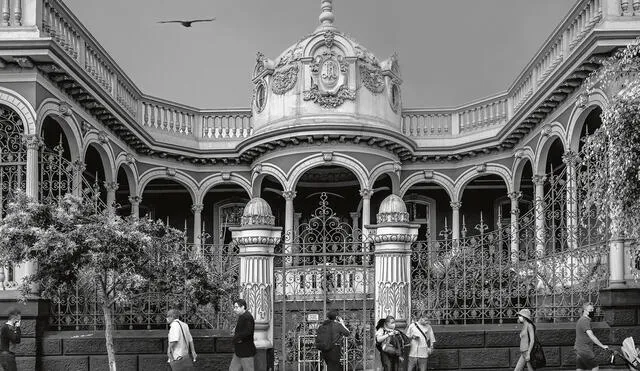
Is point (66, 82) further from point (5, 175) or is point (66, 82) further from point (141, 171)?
point (141, 171)

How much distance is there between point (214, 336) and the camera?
15.2 meters

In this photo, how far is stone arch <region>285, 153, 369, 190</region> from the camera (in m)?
25.7

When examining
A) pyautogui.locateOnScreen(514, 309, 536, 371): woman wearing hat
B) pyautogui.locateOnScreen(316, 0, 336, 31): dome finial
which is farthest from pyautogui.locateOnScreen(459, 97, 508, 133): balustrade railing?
pyautogui.locateOnScreen(514, 309, 536, 371): woman wearing hat

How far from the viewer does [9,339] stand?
1394cm

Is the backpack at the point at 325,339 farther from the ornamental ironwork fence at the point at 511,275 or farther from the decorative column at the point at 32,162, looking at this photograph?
the decorative column at the point at 32,162

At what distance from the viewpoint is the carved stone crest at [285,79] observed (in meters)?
26.3

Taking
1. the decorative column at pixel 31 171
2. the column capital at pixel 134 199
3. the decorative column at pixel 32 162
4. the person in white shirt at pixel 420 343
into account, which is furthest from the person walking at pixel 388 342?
the column capital at pixel 134 199

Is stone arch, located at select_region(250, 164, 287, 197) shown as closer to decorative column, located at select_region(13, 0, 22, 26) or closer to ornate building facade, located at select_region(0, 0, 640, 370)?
ornate building facade, located at select_region(0, 0, 640, 370)

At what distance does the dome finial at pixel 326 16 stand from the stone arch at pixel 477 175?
19.2 feet

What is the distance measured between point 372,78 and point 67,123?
31.2 ft

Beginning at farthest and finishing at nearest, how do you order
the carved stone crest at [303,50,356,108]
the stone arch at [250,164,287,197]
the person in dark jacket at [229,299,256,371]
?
the stone arch at [250,164,287,197]
the carved stone crest at [303,50,356,108]
the person in dark jacket at [229,299,256,371]

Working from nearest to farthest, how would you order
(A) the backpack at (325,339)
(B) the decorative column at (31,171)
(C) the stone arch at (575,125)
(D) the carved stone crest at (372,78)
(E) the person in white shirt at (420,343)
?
(A) the backpack at (325,339) < (E) the person in white shirt at (420,343) < (B) the decorative column at (31,171) < (C) the stone arch at (575,125) < (D) the carved stone crest at (372,78)

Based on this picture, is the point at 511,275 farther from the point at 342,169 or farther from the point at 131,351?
the point at 342,169

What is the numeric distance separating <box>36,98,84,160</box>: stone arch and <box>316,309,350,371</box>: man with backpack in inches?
299
